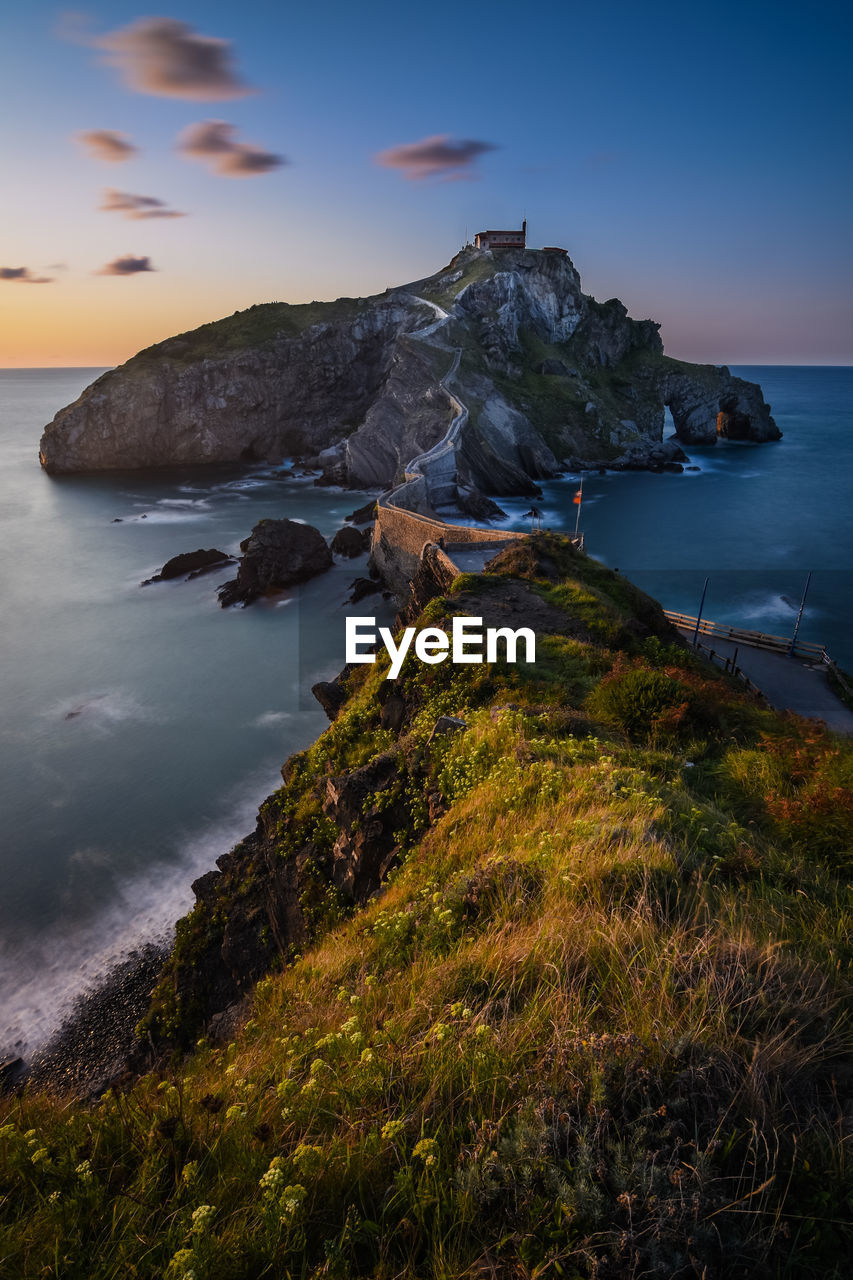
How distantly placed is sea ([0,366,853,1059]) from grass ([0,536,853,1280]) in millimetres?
14188

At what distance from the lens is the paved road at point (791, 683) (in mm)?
23125

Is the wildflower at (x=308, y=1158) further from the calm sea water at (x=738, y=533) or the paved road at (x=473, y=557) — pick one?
the calm sea water at (x=738, y=533)

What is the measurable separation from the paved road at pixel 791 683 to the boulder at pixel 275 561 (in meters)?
26.3

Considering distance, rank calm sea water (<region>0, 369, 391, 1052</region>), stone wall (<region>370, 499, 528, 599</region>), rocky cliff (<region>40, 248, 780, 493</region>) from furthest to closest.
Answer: rocky cliff (<region>40, 248, 780, 493</region>)
stone wall (<region>370, 499, 528, 599</region>)
calm sea water (<region>0, 369, 391, 1052</region>)

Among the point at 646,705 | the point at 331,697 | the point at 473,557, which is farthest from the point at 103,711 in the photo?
the point at 646,705

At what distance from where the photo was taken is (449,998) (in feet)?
12.6

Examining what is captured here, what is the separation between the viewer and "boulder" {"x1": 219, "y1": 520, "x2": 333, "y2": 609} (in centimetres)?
4119

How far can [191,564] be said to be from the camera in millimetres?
46969

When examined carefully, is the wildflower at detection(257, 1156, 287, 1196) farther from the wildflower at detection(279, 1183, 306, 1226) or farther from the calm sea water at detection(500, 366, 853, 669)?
the calm sea water at detection(500, 366, 853, 669)

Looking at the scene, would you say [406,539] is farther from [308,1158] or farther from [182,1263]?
[182,1263]

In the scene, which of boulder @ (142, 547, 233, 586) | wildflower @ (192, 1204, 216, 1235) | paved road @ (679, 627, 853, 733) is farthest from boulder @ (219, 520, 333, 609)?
wildflower @ (192, 1204, 216, 1235)

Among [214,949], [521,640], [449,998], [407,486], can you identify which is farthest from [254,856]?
[407,486]

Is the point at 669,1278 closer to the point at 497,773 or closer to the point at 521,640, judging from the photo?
the point at 497,773

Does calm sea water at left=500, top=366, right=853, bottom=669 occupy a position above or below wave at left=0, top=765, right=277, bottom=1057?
above
